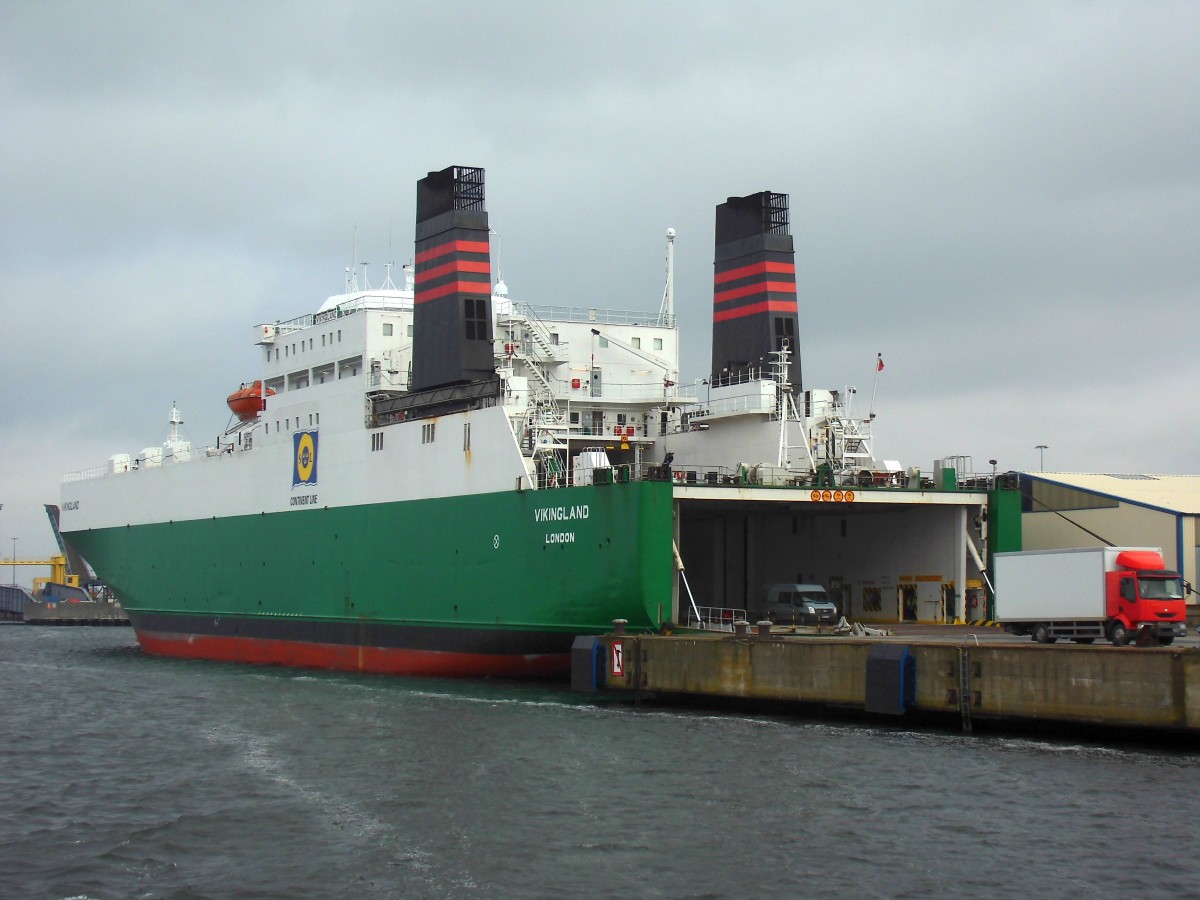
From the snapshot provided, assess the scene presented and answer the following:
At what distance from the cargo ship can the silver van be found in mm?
2142

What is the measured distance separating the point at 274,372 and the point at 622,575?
17458mm

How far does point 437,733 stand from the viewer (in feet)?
77.5

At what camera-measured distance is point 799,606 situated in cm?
3034

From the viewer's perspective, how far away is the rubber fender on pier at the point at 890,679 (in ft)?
75.2

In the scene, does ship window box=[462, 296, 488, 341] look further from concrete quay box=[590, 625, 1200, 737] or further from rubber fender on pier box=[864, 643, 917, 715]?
rubber fender on pier box=[864, 643, 917, 715]

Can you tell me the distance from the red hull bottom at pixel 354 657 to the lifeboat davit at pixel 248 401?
6.72 metres

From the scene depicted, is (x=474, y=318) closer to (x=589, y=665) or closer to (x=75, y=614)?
(x=589, y=665)

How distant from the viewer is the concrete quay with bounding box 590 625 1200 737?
20234 mm

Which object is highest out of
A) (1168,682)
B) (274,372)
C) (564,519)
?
(274,372)

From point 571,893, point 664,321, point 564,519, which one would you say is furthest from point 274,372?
point 571,893

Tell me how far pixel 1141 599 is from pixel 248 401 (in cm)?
2804

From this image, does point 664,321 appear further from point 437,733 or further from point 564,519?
point 437,733

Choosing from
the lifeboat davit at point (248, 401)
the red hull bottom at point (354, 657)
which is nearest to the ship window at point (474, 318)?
the red hull bottom at point (354, 657)

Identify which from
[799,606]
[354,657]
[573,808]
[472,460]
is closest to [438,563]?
[472,460]
